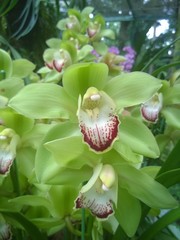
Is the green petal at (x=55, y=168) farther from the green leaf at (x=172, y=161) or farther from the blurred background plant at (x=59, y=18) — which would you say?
the blurred background plant at (x=59, y=18)

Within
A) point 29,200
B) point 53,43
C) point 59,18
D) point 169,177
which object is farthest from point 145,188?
point 59,18

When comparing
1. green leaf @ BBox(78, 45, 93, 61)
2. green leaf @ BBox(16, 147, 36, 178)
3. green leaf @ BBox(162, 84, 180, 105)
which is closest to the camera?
green leaf @ BBox(16, 147, 36, 178)

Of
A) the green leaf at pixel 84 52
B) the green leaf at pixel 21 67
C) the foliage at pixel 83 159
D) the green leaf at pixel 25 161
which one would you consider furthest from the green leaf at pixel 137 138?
the green leaf at pixel 84 52

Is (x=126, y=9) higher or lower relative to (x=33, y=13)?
lower

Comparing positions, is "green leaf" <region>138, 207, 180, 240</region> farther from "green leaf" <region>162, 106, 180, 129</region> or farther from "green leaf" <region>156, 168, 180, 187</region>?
"green leaf" <region>162, 106, 180, 129</region>

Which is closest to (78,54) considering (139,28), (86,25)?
(86,25)

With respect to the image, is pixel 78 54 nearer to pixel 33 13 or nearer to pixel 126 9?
pixel 33 13

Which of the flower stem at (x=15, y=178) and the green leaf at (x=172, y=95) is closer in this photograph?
the flower stem at (x=15, y=178)

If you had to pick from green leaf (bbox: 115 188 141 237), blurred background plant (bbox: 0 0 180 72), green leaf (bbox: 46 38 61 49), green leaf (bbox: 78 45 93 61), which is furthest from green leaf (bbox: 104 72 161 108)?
blurred background plant (bbox: 0 0 180 72)
